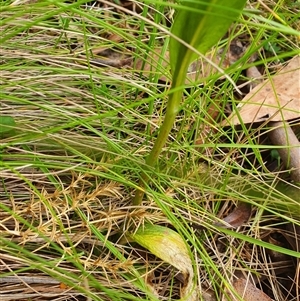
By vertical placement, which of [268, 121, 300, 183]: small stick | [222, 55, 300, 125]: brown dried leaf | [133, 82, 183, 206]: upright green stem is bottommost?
[268, 121, 300, 183]: small stick

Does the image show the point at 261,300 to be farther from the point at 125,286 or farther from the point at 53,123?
the point at 53,123

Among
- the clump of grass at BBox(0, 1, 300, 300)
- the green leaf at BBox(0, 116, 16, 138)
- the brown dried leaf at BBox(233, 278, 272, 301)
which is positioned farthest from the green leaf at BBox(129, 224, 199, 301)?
the green leaf at BBox(0, 116, 16, 138)

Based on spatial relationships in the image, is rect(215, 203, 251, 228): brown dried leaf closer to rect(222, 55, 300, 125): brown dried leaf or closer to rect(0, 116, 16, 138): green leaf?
rect(222, 55, 300, 125): brown dried leaf

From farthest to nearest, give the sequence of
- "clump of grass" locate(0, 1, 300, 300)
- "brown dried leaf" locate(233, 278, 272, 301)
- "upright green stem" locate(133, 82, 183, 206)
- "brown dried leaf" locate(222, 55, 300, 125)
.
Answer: "brown dried leaf" locate(222, 55, 300, 125) → "brown dried leaf" locate(233, 278, 272, 301) → "clump of grass" locate(0, 1, 300, 300) → "upright green stem" locate(133, 82, 183, 206)

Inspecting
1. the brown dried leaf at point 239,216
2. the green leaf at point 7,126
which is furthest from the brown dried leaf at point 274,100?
the green leaf at point 7,126

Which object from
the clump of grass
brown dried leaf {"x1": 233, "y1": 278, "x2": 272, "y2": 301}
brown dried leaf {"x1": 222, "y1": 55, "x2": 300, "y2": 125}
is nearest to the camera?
the clump of grass

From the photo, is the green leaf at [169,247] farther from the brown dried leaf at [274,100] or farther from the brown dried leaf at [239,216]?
the brown dried leaf at [274,100]
